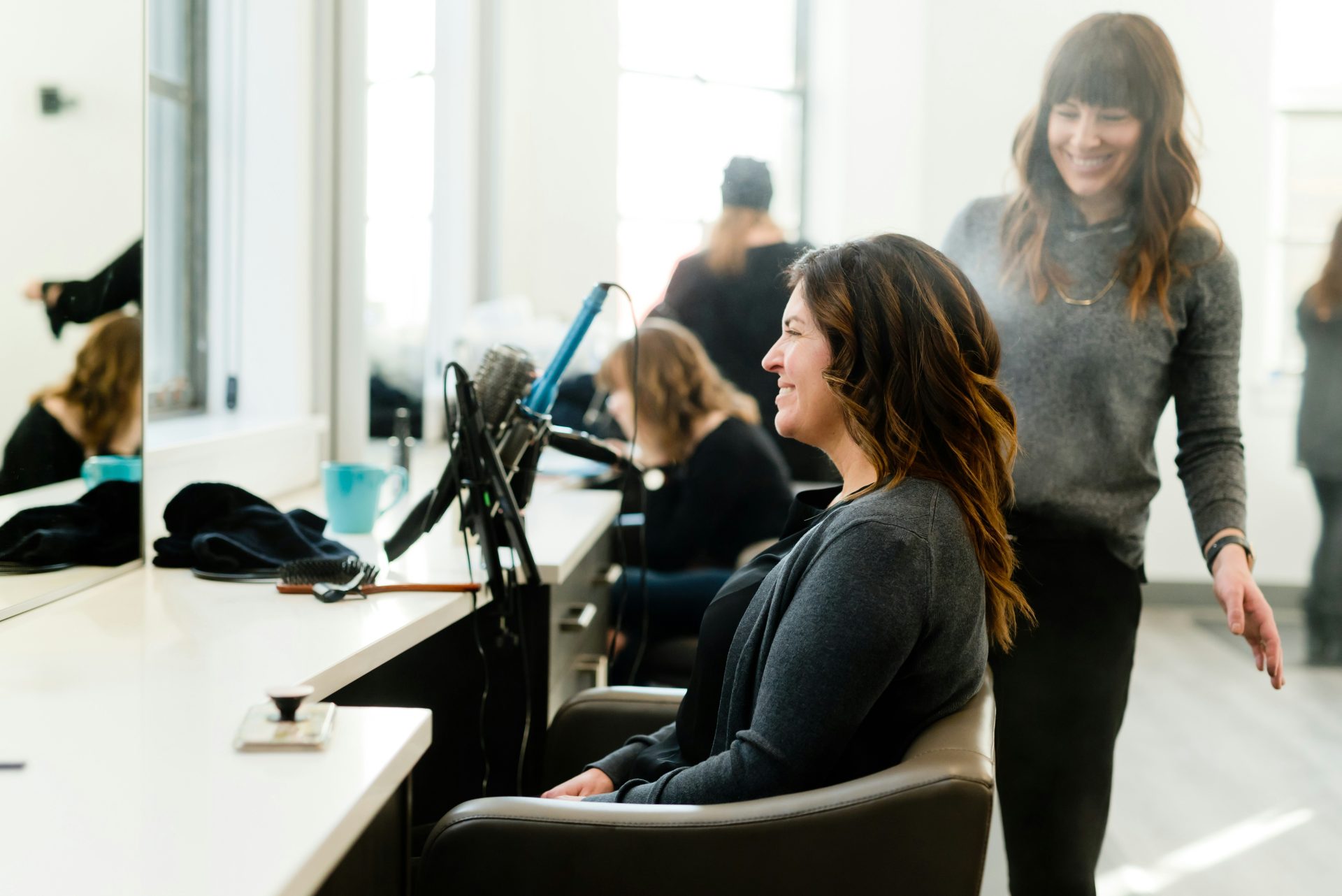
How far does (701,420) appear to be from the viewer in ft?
8.55

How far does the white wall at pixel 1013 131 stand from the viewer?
430 cm

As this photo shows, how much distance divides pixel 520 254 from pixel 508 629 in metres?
3.19

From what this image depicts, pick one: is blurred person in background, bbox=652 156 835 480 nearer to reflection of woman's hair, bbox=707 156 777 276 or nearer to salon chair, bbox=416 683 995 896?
reflection of woman's hair, bbox=707 156 777 276

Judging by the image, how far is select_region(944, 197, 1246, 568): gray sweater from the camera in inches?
56.9

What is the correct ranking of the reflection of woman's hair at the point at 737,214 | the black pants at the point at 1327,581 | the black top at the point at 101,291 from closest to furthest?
the black top at the point at 101,291 < the reflection of woman's hair at the point at 737,214 < the black pants at the point at 1327,581

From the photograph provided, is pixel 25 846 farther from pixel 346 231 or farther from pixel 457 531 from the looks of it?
pixel 346 231

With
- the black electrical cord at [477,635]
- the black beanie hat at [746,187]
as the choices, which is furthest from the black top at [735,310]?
the black electrical cord at [477,635]

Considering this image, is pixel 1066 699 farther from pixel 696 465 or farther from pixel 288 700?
pixel 696 465

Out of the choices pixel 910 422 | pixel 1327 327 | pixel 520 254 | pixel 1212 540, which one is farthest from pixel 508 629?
pixel 1327 327

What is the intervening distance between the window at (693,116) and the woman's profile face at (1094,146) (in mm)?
3312

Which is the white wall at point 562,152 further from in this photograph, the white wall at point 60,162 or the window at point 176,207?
the white wall at point 60,162

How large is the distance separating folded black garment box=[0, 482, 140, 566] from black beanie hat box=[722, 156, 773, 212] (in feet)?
7.07

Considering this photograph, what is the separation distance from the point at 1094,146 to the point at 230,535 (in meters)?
1.19

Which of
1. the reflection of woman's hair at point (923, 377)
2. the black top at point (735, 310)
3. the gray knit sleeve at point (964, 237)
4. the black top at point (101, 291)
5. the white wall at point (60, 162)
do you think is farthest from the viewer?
the black top at point (735, 310)
